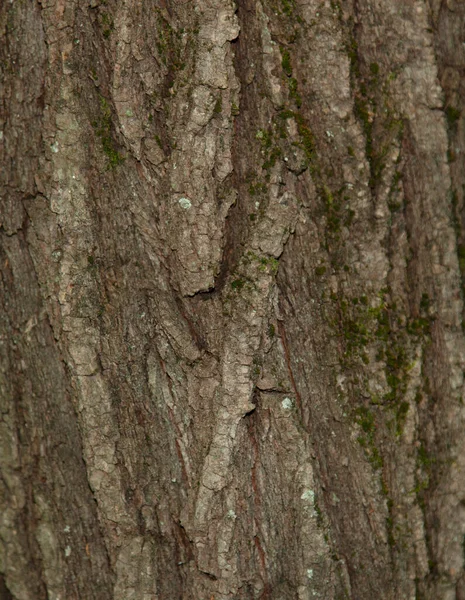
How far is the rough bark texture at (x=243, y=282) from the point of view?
1702mm

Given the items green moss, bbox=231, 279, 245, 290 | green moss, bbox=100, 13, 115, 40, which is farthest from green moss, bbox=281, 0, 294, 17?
green moss, bbox=231, 279, 245, 290

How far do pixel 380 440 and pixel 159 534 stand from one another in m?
0.63

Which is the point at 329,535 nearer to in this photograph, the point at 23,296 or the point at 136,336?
the point at 136,336

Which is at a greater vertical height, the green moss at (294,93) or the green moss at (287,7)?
the green moss at (287,7)

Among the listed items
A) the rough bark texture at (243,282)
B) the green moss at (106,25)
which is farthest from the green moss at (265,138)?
the green moss at (106,25)

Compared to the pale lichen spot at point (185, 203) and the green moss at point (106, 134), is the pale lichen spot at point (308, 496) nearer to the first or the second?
the pale lichen spot at point (185, 203)

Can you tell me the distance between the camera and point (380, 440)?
1817 millimetres

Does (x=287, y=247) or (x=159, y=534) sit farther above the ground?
(x=287, y=247)

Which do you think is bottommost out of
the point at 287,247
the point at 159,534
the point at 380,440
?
the point at 159,534

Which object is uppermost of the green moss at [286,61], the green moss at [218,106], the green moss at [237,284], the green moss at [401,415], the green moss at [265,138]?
the green moss at [286,61]

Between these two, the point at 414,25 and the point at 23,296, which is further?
the point at 23,296

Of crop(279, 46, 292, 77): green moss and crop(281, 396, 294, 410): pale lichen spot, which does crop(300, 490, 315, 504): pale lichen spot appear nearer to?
crop(281, 396, 294, 410): pale lichen spot

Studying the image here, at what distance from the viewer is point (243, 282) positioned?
173cm

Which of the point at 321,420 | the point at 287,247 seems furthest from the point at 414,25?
the point at 321,420
